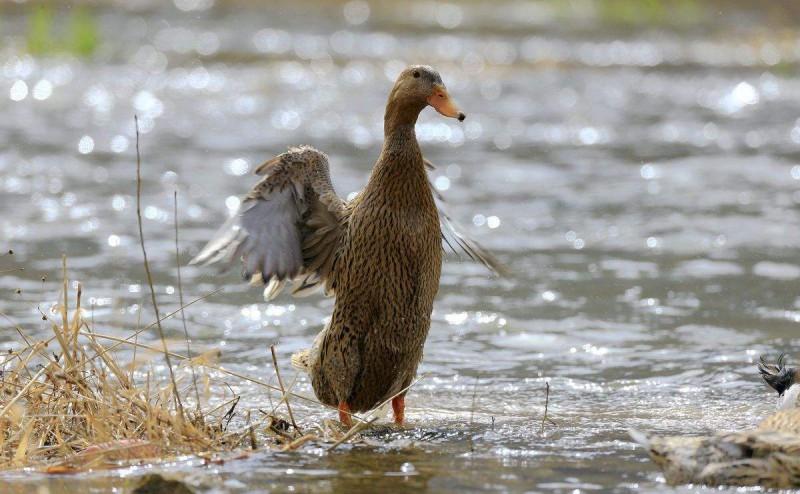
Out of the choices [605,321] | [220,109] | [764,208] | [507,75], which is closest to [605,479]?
[605,321]

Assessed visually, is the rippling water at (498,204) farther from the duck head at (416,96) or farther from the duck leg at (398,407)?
the duck head at (416,96)

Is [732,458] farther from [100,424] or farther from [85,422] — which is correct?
[85,422]

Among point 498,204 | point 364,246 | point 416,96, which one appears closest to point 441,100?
point 416,96

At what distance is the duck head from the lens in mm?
5871

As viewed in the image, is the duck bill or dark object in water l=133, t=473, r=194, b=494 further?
the duck bill

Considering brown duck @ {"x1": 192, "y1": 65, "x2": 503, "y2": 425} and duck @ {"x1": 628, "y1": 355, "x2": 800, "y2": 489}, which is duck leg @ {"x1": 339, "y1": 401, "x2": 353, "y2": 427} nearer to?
brown duck @ {"x1": 192, "y1": 65, "x2": 503, "y2": 425}

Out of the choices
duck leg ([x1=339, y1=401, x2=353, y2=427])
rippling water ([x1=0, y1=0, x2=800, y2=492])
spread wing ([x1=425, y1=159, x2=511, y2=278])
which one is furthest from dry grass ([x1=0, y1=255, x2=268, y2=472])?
spread wing ([x1=425, y1=159, x2=511, y2=278])

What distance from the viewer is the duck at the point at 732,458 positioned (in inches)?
182

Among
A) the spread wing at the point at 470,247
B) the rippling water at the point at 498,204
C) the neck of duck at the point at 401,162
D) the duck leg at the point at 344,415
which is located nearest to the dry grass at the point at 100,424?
the rippling water at the point at 498,204

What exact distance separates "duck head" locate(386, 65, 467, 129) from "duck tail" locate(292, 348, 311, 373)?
1.24 meters

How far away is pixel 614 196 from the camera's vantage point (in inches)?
472

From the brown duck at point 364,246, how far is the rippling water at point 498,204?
35 centimetres

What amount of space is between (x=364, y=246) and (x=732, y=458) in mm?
1987

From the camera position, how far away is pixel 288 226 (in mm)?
6215
